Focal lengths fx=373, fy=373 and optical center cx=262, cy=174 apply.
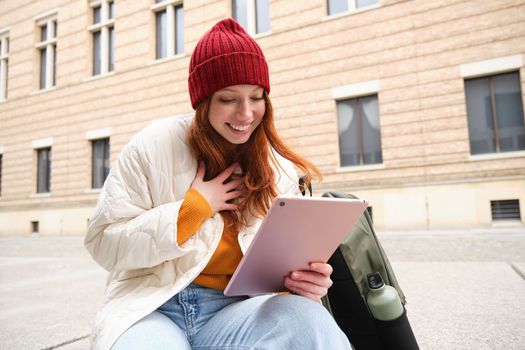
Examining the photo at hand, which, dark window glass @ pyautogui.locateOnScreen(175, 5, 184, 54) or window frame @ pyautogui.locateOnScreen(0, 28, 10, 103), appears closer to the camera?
dark window glass @ pyautogui.locateOnScreen(175, 5, 184, 54)

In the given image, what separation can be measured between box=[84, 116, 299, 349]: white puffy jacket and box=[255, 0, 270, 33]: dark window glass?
9858 mm

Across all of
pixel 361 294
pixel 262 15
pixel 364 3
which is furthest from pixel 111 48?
pixel 361 294

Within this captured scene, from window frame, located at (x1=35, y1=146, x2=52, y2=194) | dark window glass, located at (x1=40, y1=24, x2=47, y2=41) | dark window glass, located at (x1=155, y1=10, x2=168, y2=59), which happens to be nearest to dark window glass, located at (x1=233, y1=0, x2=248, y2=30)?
dark window glass, located at (x1=155, y1=10, x2=168, y2=59)

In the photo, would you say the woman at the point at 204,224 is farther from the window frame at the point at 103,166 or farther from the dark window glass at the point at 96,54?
the dark window glass at the point at 96,54

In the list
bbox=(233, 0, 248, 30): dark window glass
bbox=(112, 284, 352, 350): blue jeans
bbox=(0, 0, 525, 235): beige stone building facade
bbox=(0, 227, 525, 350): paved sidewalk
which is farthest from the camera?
bbox=(233, 0, 248, 30): dark window glass

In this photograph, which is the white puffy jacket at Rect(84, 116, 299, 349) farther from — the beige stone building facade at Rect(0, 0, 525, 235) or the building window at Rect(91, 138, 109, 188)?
the building window at Rect(91, 138, 109, 188)

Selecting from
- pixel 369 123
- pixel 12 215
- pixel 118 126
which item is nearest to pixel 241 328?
pixel 369 123

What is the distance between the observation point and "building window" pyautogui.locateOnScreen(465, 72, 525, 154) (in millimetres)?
7652

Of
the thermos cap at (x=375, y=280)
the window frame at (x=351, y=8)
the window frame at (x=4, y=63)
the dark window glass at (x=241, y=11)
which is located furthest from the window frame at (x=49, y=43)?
the thermos cap at (x=375, y=280)

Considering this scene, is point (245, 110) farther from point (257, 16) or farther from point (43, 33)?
point (43, 33)

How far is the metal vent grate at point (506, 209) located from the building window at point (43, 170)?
13.7m

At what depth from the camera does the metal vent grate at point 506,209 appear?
7.20m

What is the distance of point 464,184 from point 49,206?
40.9 ft

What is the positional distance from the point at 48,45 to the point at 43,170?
464 centimetres
